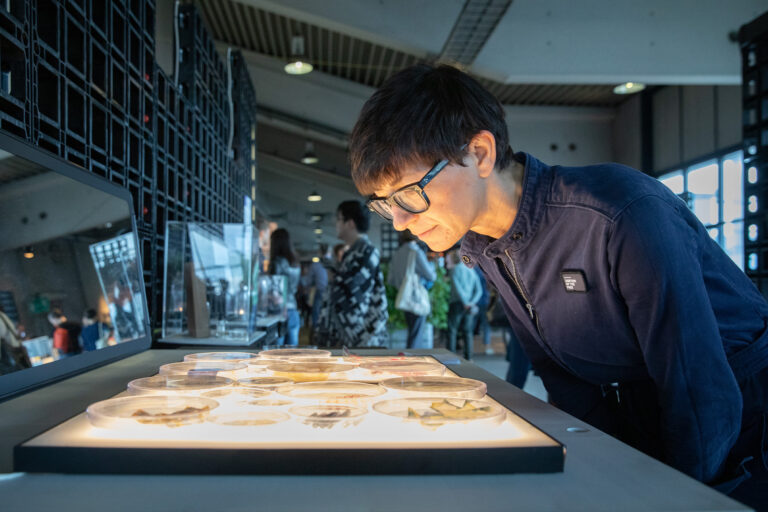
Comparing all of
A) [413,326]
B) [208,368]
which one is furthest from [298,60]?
[208,368]

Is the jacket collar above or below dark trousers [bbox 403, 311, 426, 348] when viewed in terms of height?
above

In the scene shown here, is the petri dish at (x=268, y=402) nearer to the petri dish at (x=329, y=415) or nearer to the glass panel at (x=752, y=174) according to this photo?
the petri dish at (x=329, y=415)

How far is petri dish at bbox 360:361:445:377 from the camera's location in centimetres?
96

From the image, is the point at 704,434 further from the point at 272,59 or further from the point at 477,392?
the point at 272,59

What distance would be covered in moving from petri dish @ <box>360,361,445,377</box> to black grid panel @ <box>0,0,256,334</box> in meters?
0.92

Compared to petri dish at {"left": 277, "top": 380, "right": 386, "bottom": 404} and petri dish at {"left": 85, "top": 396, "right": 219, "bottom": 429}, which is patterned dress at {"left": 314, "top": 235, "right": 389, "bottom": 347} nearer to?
petri dish at {"left": 277, "top": 380, "right": 386, "bottom": 404}

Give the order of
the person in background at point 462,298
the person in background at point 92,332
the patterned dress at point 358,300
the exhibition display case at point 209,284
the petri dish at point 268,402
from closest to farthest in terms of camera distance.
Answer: the petri dish at point 268,402, the person in background at point 92,332, the exhibition display case at point 209,284, the patterned dress at point 358,300, the person in background at point 462,298

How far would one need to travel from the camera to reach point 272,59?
8.36 m

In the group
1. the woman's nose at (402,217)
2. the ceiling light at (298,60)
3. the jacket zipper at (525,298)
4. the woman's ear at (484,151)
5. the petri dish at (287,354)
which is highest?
the ceiling light at (298,60)

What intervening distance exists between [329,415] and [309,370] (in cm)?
33

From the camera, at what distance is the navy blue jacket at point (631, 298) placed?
0.81m

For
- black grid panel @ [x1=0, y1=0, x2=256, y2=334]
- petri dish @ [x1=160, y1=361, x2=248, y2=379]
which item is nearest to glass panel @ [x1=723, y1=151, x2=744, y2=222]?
black grid panel @ [x1=0, y1=0, x2=256, y2=334]

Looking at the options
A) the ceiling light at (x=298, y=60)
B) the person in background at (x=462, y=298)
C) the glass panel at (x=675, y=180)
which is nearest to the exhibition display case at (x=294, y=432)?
the person in background at (x=462, y=298)

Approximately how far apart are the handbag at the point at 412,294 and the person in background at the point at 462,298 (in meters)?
1.00
